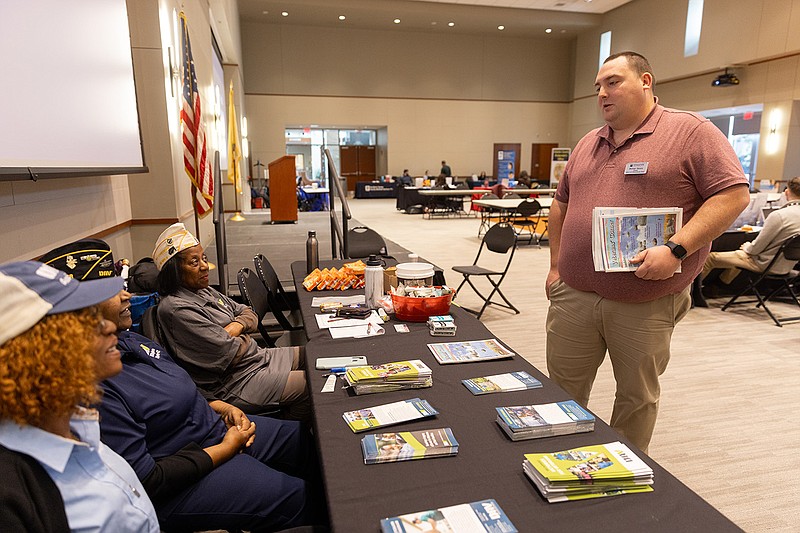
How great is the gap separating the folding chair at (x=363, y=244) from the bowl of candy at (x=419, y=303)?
2353mm

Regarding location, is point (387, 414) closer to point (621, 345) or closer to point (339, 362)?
point (339, 362)

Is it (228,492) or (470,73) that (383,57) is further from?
(228,492)

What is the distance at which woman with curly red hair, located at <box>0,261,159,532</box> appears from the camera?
0.78 m

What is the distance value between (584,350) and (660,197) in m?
0.71

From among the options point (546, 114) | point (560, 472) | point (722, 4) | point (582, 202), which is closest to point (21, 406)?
point (560, 472)

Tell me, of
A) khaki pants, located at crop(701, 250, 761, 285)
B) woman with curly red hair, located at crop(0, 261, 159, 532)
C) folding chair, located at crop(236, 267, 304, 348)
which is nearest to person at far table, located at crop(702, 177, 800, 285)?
khaki pants, located at crop(701, 250, 761, 285)

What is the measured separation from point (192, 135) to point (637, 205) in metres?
4.32

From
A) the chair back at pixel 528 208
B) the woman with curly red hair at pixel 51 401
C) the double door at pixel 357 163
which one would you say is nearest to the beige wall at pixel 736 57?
the chair back at pixel 528 208

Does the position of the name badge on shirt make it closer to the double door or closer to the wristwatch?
the wristwatch

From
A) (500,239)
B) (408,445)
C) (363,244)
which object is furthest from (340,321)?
(500,239)

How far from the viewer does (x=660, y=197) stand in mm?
1792

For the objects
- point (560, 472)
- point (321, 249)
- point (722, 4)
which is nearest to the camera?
point (560, 472)

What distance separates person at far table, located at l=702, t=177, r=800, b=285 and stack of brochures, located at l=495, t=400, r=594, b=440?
4321mm

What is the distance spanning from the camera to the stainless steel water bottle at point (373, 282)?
7.63ft
